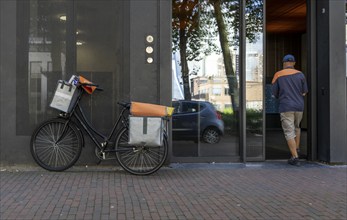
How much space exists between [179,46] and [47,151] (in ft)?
9.91

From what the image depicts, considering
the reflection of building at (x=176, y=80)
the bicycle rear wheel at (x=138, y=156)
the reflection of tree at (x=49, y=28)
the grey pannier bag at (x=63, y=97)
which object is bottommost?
the bicycle rear wheel at (x=138, y=156)

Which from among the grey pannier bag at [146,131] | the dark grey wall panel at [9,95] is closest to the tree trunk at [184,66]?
the grey pannier bag at [146,131]

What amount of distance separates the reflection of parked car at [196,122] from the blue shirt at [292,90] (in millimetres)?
1230

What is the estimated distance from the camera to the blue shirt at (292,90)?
24.6 feet

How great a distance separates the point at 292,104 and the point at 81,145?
3839mm

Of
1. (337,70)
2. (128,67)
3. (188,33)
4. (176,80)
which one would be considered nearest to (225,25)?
(188,33)

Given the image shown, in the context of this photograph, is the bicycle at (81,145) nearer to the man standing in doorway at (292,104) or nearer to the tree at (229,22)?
the tree at (229,22)

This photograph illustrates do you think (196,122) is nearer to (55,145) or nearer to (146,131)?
(146,131)

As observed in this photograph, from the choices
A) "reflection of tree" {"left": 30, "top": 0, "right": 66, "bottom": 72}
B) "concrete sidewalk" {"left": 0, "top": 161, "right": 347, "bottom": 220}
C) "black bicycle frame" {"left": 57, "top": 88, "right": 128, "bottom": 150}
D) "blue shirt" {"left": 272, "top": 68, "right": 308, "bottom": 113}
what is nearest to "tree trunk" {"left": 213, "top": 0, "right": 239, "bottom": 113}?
"blue shirt" {"left": 272, "top": 68, "right": 308, "bottom": 113}

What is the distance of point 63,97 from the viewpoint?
257 inches

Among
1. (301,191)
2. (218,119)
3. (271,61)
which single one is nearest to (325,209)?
(301,191)

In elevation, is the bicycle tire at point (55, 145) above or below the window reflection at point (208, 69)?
below

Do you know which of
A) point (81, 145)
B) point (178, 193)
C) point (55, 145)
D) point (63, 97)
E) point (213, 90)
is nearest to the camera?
point (178, 193)

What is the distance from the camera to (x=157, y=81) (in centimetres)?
710
